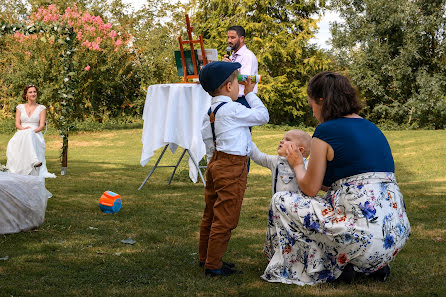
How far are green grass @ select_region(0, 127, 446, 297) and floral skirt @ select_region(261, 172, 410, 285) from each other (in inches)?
4.8

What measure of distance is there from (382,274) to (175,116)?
14.0 ft

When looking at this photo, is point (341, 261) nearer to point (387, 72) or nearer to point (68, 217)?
point (68, 217)

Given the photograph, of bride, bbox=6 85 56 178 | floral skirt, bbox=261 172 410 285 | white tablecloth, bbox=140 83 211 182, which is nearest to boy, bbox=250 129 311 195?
floral skirt, bbox=261 172 410 285

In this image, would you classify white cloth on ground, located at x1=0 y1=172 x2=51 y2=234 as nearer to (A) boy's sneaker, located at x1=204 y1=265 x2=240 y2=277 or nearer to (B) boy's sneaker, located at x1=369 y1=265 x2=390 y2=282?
(A) boy's sneaker, located at x1=204 y1=265 x2=240 y2=277

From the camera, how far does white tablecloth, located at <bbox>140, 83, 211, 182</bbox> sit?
709 centimetres

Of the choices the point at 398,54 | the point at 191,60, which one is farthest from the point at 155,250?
the point at 398,54

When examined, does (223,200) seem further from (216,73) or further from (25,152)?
(25,152)

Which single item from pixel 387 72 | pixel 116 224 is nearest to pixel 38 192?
pixel 116 224

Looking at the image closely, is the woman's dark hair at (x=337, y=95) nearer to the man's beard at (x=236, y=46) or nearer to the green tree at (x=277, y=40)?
the man's beard at (x=236, y=46)

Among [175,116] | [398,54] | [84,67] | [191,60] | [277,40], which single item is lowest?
[175,116]

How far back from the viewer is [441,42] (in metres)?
23.1

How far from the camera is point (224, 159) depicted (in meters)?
3.48

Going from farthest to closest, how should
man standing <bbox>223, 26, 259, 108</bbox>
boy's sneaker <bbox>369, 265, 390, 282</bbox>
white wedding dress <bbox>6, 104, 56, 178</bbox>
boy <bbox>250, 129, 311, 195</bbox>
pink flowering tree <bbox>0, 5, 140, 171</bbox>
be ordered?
pink flowering tree <bbox>0, 5, 140, 171</bbox> < white wedding dress <bbox>6, 104, 56, 178</bbox> < man standing <bbox>223, 26, 259, 108</bbox> < boy <bbox>250, 129, 311, 195</bbox> < boy's sneaker <bbox>369, 265, 390, 282</bbox>

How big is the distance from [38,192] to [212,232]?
2.13 m
